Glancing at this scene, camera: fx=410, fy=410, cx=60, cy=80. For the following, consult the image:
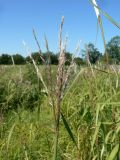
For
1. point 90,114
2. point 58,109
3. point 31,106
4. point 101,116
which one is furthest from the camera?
point 31,106

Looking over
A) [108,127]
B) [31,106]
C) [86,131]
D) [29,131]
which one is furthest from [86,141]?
[31,106]

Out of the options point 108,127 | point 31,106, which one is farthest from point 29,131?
point 31,106

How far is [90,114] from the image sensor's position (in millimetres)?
2703

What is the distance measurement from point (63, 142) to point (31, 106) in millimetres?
3387

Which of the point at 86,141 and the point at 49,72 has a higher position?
the point at 49,72

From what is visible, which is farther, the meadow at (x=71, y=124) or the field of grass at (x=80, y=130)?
the field of grass at (x=80, y=130)

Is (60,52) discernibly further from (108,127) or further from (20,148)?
(20,148)

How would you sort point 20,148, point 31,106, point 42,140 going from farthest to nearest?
point 31,106
point 42,140
point 20,148

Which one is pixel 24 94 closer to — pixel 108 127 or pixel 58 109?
pixel 108 127

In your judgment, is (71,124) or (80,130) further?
(71,124)

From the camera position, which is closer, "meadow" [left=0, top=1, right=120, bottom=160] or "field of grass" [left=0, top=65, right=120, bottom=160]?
"meadow" [left=0, top=1, right=120, bottom=160]

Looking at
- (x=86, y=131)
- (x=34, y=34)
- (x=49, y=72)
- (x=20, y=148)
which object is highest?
(x=34, y=34)

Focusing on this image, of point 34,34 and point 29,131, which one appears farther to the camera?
point 29,131

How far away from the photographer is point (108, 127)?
8.17 feet
